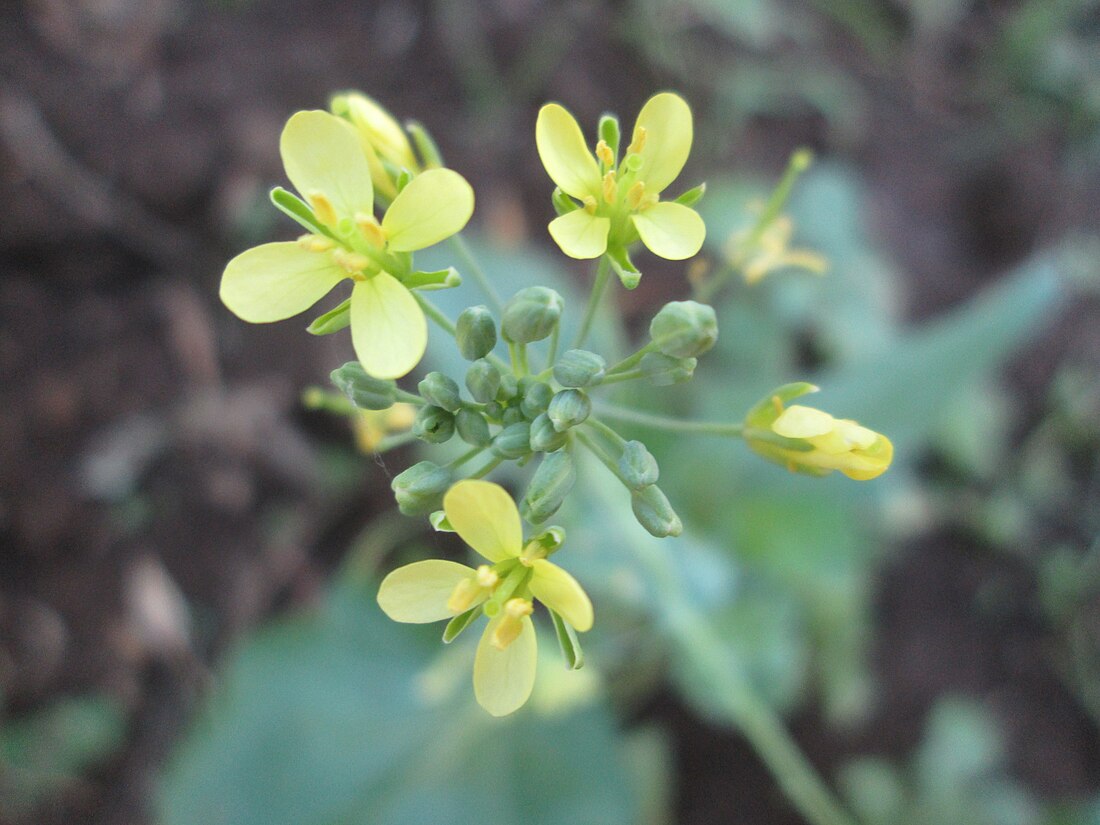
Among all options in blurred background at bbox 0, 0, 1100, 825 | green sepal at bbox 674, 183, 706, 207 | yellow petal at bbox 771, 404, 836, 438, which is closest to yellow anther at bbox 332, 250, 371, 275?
green sepal at bbox 674, 183, 706, 207

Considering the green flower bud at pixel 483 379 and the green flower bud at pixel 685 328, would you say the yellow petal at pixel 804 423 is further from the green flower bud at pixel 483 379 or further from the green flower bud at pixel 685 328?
the green flower bud at pixel 483 379

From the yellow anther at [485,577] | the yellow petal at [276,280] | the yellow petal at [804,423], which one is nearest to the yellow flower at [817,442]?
the yellow petal at [804,423]

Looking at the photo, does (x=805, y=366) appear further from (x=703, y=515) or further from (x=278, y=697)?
(x=278, y=697)

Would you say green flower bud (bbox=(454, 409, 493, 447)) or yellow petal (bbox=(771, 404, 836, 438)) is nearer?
yellow petal (bbox=(771, 404, 836, 438))

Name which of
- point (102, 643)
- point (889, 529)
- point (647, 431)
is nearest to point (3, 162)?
point (102, 643)

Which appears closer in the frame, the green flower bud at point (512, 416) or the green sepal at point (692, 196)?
the green sepal at point (692, 196)

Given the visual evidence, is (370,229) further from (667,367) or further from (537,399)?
(667,367)

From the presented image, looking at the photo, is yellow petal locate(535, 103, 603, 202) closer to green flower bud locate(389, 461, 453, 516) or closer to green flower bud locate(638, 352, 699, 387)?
green flower bud locate(638, 352, 699, 387)
